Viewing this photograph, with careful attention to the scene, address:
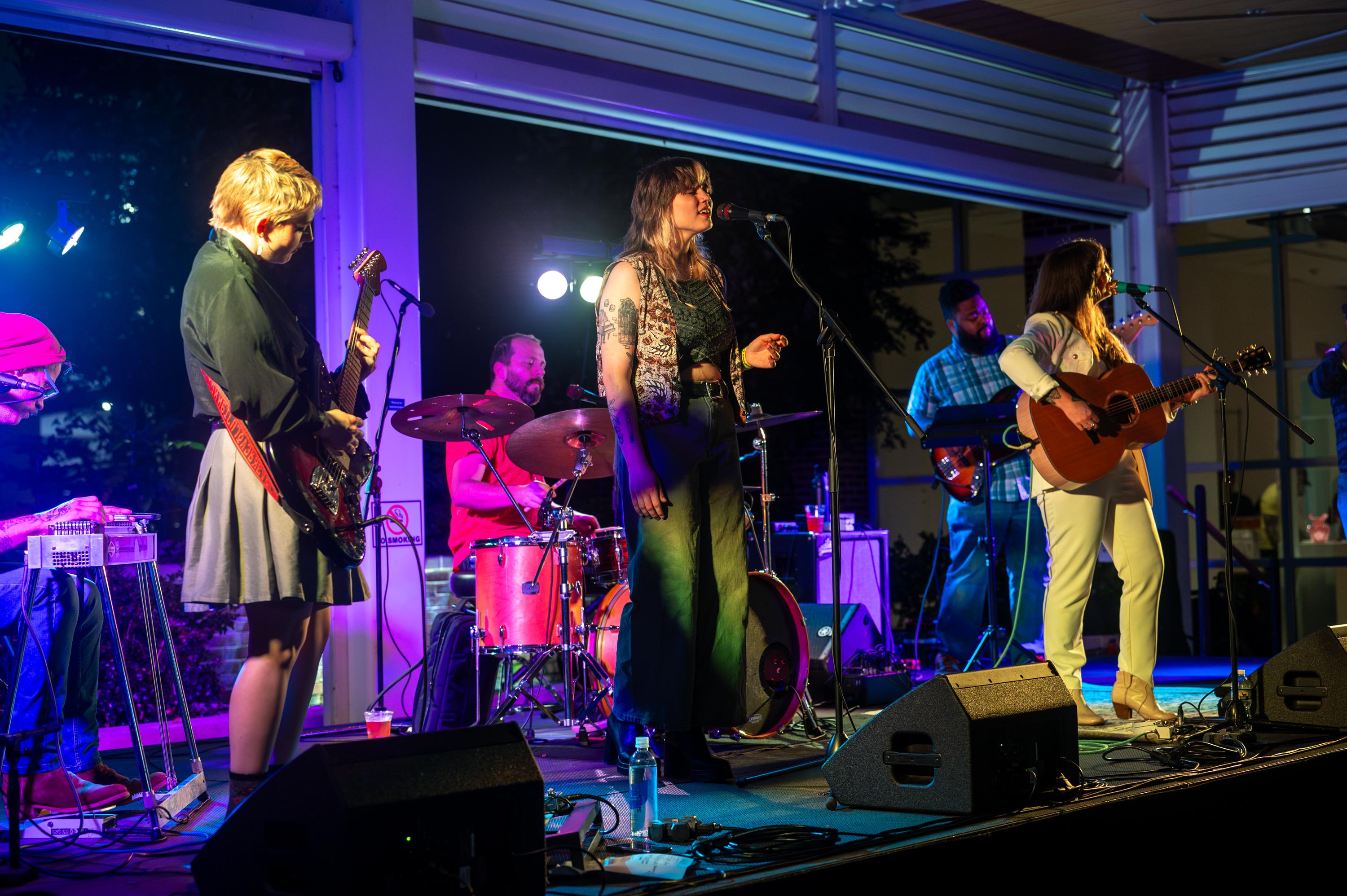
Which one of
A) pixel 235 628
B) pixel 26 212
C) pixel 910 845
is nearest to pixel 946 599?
pixel 910 845

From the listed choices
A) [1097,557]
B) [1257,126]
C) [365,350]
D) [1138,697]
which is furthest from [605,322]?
[1257,126]

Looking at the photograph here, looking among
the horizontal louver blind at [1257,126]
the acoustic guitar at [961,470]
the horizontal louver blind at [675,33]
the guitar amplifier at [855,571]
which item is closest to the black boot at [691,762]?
the acoustic guitar at [961,470]

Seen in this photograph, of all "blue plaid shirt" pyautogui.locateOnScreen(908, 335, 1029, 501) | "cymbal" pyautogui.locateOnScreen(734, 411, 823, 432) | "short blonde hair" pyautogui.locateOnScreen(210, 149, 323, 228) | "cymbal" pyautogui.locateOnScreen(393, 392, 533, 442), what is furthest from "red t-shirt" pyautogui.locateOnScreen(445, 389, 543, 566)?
"blue plaid shirt" pyautogui.locateOnScreen(908, 335, 1029, 501)

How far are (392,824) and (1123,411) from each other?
3.43 meters

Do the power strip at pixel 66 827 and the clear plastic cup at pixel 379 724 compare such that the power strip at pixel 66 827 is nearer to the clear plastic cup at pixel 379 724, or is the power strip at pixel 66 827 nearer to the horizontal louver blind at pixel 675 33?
the clear plastic cup at pixel 379 724

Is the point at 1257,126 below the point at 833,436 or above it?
above

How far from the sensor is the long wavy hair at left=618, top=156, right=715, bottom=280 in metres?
3.90

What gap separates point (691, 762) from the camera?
12.7 feet

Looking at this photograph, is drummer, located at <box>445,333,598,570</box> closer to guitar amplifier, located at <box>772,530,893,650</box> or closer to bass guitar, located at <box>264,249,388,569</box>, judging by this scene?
bass guitar, located at <box>264,249,388,569</box>

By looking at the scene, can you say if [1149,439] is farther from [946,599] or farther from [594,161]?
[594,161]

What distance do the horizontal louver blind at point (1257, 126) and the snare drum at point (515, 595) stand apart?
6452 mm

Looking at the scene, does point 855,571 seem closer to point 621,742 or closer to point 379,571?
point 379,571

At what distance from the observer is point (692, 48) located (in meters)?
6.78

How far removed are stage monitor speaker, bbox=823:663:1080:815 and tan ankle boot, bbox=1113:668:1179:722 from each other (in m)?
1.52
